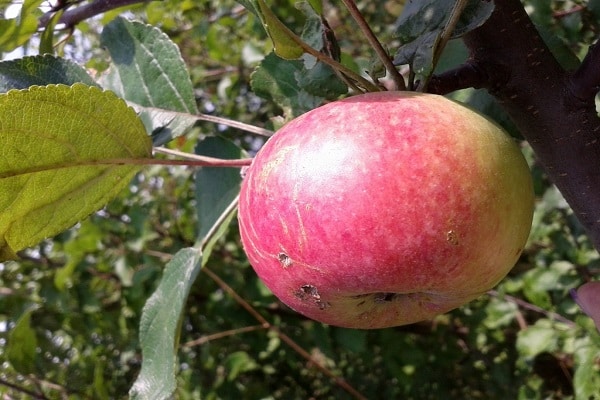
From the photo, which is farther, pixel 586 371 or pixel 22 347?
pixel 22 347

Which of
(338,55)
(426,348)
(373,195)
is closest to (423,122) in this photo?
(373,195)

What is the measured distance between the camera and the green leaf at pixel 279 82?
0.92 metres

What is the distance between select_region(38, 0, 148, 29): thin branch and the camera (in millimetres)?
948

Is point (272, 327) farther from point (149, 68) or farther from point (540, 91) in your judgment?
point (540, 91)

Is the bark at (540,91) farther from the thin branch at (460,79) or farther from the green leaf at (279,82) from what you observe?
the green leaf at (279,82)

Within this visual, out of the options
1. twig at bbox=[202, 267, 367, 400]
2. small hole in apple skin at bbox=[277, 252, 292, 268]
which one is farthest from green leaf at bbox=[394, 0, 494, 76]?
twig at bbox=[202, 267, 367, 400]

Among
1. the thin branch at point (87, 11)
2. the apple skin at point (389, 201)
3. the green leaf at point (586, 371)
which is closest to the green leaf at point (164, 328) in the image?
the apple skin at point (389, 201)

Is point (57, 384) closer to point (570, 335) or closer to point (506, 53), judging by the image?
point (570, 335)

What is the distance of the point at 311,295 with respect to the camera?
0.60 meters

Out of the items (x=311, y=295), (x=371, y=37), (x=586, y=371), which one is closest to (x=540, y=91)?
(x=371, y=37)

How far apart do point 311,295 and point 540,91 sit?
32 centimetres

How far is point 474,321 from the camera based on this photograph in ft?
6.09

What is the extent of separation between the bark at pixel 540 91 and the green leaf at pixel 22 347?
120 centimetres

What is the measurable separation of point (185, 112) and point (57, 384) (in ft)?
3.42
